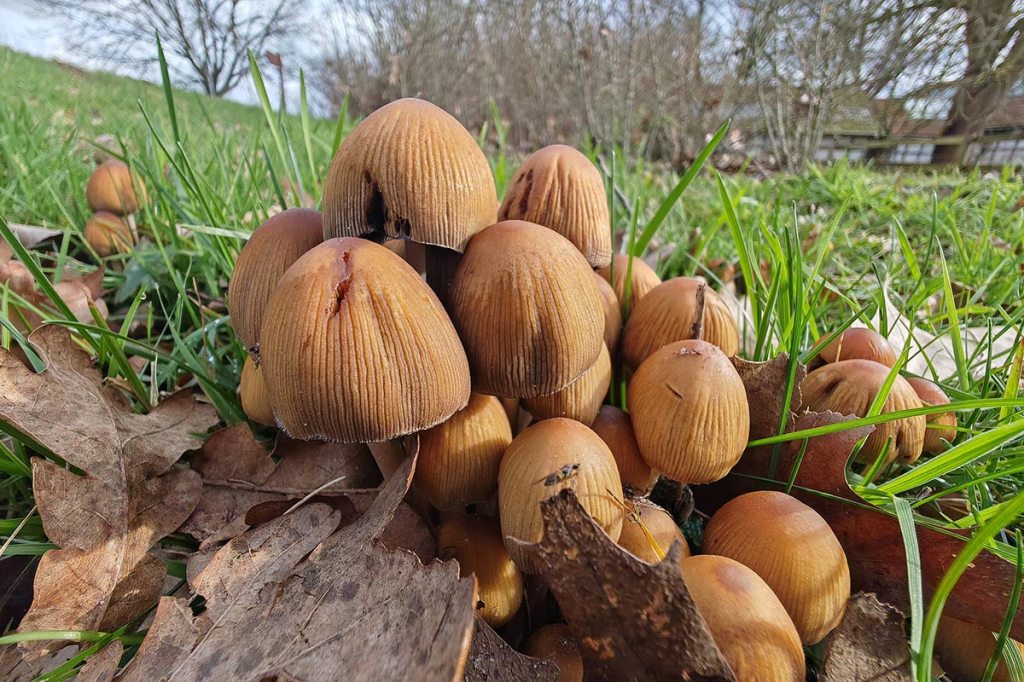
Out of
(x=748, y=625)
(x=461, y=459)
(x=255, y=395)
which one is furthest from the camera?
(x=255, y=395)

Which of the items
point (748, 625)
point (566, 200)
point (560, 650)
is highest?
point (566, 200)

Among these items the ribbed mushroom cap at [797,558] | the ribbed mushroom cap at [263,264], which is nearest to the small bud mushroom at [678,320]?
the ribbed mushroom cap at [797,558]

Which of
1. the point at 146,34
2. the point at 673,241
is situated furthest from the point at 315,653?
the point at 146,34

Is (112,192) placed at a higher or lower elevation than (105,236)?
higher

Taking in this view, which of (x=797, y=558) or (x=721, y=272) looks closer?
(x=797, y=558)

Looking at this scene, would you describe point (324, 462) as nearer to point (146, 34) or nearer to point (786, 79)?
point (786, 79)

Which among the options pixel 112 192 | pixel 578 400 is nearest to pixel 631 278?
pixel 578 400

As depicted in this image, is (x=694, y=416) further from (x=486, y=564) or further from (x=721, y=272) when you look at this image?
(x=721, y=272)
